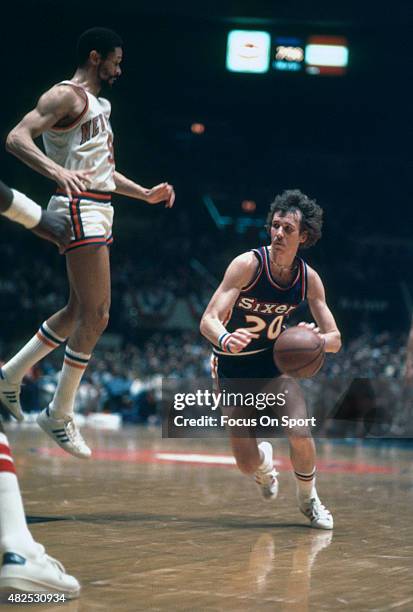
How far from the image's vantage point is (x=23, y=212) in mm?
3150

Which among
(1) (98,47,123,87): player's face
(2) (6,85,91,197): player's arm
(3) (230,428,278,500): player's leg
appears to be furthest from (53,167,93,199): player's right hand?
(3) (230,428,278,500): player's leg

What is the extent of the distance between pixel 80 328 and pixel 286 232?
4.56 ft

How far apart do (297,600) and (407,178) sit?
23.4 m

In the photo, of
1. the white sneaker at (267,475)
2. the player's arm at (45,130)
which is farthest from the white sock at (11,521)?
the white sneaker at (267,475)

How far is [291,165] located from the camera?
25.9 metres

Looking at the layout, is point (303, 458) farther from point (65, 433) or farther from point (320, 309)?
point (65, 433)

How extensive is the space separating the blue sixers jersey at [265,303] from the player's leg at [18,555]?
2.73 metres

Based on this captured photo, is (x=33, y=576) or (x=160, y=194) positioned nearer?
(x=33, y=576)

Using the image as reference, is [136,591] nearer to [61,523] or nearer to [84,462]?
[61,523]

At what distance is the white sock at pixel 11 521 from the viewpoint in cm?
297

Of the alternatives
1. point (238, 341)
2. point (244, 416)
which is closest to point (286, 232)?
point (238, 341)

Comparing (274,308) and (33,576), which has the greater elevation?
(274,308)

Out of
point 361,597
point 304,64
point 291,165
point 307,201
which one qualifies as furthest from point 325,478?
point 291,165

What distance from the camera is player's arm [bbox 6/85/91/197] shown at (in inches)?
179
